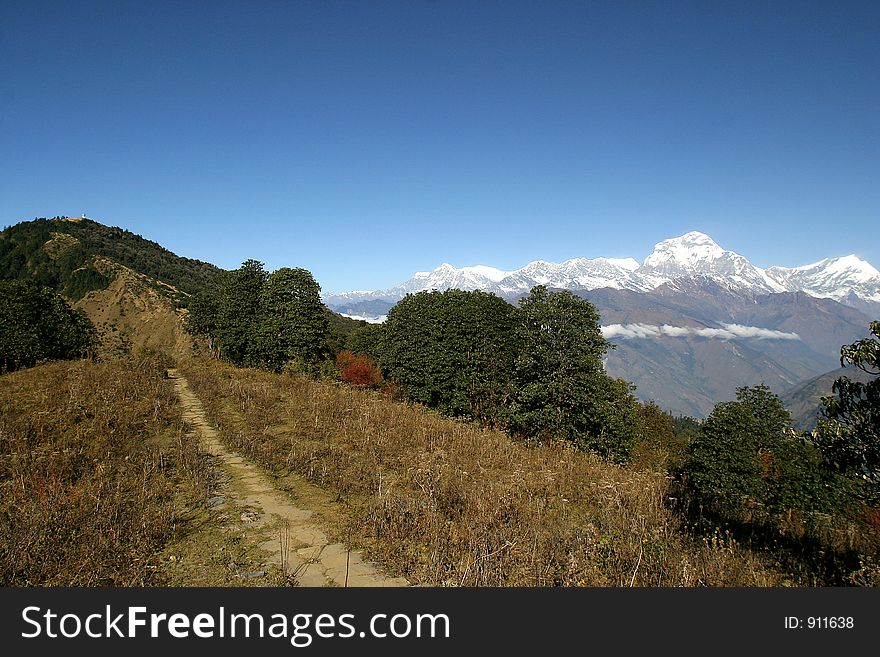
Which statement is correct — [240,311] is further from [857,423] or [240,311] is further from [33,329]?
[857,423]

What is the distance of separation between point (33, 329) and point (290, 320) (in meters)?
21.7

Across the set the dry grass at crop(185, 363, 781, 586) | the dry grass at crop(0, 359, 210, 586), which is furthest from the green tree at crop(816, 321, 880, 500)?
the dry grass at crop(0, 359, 210, 586)

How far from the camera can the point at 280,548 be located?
6672mm

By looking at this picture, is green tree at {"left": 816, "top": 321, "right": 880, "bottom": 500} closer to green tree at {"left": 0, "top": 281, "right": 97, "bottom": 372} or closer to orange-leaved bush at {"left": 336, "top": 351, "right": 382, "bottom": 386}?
orange-leaved bush at {"left": 336, "top": 351, "right": 382, "bottom": 386}

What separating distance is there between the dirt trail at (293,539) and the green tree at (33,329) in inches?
1443

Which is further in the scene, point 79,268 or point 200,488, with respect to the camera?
point 79,268

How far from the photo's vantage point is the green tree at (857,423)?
722cm

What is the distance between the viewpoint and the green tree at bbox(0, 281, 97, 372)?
35.0 meters

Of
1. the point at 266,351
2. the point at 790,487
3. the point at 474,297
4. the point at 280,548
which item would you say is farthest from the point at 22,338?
the point at 790,487

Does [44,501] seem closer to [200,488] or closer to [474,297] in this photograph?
[200,488]

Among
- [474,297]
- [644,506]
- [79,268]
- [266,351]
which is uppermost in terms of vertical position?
[79,268]

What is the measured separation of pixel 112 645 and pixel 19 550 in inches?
119

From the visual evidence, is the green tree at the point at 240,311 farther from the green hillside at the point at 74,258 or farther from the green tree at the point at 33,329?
the green hillside at the point at 74,258

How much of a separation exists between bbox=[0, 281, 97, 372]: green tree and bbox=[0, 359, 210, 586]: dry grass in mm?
25695
